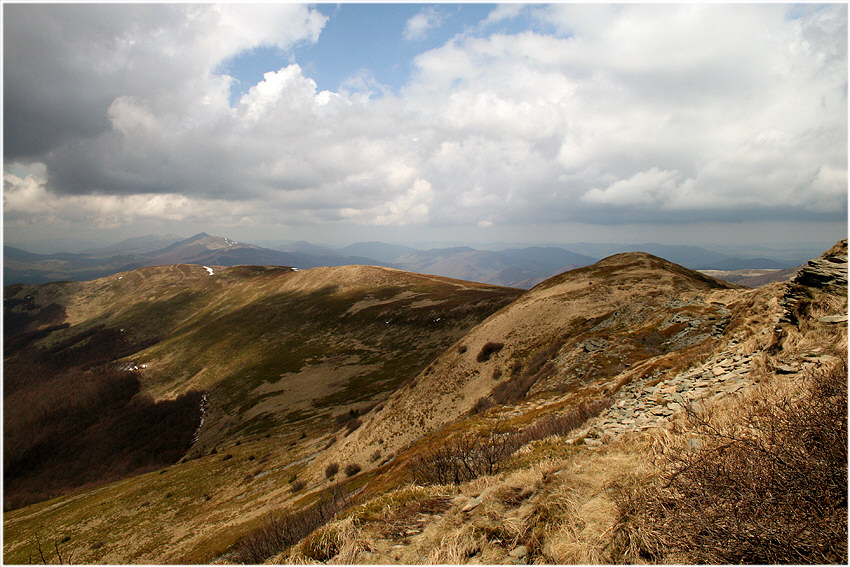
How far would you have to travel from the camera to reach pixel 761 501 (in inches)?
191

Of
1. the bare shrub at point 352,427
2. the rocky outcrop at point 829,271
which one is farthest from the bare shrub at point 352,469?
the rocky outcrop at point 829,271

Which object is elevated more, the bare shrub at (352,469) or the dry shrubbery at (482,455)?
the dry shrubbery at (482,455)

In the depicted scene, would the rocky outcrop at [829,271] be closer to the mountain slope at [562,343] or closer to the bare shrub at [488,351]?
the mountain slope at [562,343]

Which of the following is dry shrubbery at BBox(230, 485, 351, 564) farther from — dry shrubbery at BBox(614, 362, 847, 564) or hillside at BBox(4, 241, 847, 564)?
dry shrubbery at BBox(614, 362, 847, 564)

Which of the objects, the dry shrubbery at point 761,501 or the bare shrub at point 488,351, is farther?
→ the bare shrub at point 488,351

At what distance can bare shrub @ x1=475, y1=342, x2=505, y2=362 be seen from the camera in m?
39.1

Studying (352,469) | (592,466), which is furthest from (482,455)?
(352,469)

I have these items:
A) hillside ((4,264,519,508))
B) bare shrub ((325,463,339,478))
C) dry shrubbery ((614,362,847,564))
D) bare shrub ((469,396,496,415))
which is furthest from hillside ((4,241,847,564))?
hillside ((4,264,519,508))

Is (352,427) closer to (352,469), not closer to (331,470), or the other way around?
(331,470)

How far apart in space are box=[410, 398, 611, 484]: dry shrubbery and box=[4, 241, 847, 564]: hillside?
0.12 m

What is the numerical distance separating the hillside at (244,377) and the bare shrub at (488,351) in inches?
1137

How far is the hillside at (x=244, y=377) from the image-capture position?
7412 cm

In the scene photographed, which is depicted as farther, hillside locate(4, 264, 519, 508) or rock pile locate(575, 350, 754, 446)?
hillside locate(4, 264, 519, 508)

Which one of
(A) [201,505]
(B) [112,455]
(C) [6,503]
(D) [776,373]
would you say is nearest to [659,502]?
(D) [776,373]
